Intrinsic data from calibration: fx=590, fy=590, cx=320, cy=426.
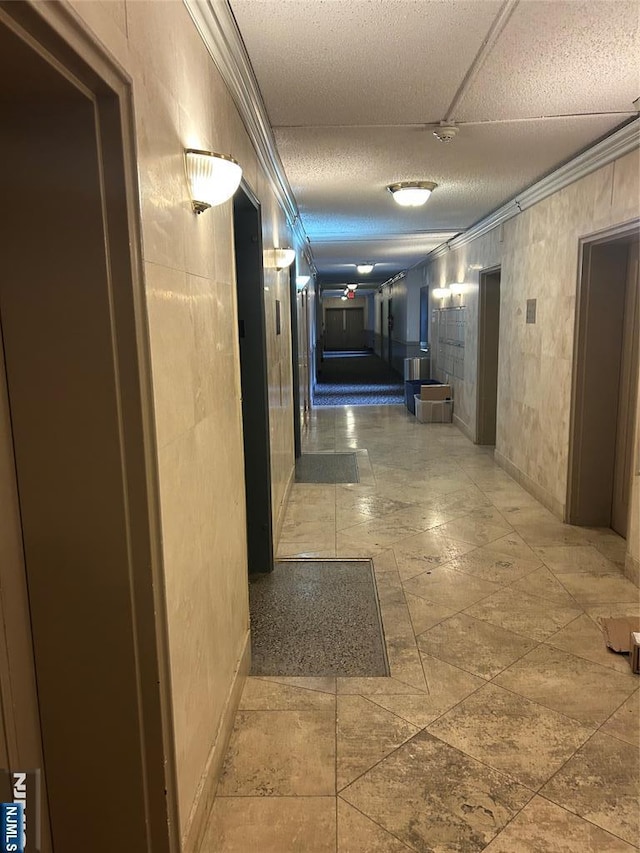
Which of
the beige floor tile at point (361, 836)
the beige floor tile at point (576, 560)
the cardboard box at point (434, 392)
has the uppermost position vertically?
the cardboard box at point (434, 392)

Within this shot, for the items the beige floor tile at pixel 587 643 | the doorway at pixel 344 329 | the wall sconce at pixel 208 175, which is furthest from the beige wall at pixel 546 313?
the doorway at pixel 344 329

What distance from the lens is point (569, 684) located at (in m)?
2.62

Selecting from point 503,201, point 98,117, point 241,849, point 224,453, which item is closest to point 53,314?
point 98,117

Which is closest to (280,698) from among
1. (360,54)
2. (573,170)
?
(360,54)

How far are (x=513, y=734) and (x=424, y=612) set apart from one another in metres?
1.00

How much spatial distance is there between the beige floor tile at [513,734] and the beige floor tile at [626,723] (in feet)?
0.28

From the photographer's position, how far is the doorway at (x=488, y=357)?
7.04m

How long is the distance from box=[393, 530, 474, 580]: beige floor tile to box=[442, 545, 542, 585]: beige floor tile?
0.09 meters

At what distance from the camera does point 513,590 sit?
3.51m

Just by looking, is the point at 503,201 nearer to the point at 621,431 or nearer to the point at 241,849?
the point at 621,431

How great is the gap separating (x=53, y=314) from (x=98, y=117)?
1.38 feet

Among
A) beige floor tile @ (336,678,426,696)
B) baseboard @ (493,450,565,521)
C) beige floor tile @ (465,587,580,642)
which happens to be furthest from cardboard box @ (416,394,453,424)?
beige floor tile @ (336,678,426,696)

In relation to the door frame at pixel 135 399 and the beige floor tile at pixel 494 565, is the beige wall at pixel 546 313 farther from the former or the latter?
the door frame at pixel 135 399

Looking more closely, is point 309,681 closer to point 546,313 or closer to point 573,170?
point 546,313
